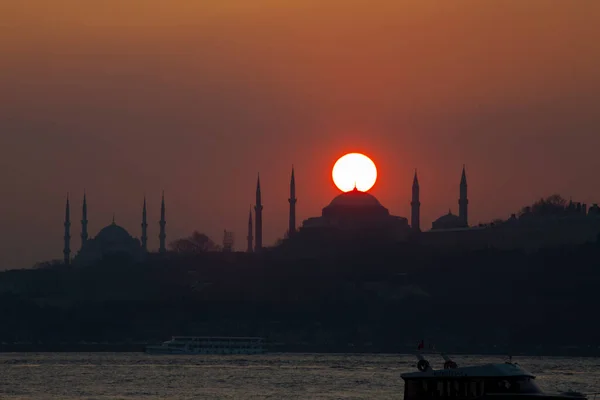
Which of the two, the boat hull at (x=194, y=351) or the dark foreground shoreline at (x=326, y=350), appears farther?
the dark foreground shoreline at (x=326, y=350)

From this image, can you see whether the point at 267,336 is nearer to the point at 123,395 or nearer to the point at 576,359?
the point at 576,359

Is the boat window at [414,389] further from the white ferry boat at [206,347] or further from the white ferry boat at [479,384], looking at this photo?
the white ferry boat at [206,347]

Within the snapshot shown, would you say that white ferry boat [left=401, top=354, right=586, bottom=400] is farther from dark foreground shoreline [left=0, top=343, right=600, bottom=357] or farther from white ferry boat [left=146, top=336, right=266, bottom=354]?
dark foreground shoreline [left=0, top=343, right=600, bottom=357]

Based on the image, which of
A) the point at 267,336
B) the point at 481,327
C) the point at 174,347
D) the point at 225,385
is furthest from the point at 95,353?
the point at 225,385

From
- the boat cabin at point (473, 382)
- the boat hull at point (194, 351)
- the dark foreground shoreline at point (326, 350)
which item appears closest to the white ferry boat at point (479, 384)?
the boat cabin at point (473, 382)

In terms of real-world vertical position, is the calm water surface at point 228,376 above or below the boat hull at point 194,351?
below

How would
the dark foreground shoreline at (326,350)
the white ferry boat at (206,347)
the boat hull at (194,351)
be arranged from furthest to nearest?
the dark foreground shoreline at (326,350)
the white ferry boat at (206,347)
the boat hull at (194,351)

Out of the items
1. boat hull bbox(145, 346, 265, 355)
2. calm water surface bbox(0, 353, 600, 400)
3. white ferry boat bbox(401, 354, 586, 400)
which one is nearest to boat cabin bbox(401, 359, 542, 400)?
white ferry boat bbox(401, 354, 586, 400)

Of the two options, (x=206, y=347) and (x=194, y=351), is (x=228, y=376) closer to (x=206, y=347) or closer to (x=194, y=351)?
(x=194, y=351)

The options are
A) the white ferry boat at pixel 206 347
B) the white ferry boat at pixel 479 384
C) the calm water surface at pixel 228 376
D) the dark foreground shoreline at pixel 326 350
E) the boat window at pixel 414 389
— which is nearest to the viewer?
the white ferry boat at pixel 479 384
